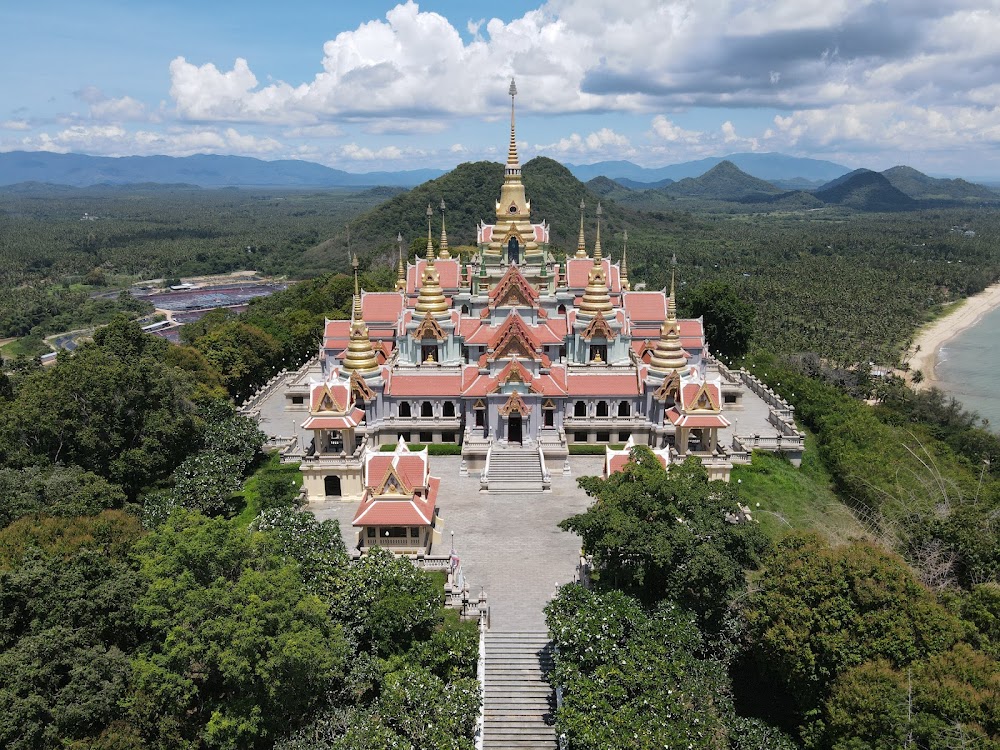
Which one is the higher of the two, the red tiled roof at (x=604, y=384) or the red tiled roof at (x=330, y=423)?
the red tiled roof at (x=604, y=384)

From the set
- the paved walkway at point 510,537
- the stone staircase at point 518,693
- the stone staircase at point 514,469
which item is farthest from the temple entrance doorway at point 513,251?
the stone staircase at point 518,693

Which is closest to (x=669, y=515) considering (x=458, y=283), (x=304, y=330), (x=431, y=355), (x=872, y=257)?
(x=431, y=355)

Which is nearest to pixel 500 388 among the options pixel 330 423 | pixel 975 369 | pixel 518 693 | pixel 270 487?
pixel 330 423

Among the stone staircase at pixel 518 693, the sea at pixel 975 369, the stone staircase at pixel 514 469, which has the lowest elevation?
the sea at pixel 975 369

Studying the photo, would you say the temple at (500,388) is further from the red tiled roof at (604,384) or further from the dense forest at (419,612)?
the dense forest at (419,612)

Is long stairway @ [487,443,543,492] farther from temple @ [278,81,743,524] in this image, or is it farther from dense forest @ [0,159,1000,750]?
dense forest @ [0,159,1000,750]

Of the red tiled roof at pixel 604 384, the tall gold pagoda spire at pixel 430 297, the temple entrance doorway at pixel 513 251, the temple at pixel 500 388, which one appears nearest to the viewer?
the temple at pixel 500 388

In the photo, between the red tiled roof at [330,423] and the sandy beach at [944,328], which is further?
the sandy beach at [944,328]

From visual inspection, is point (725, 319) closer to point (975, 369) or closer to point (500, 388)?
point (500, 388)
